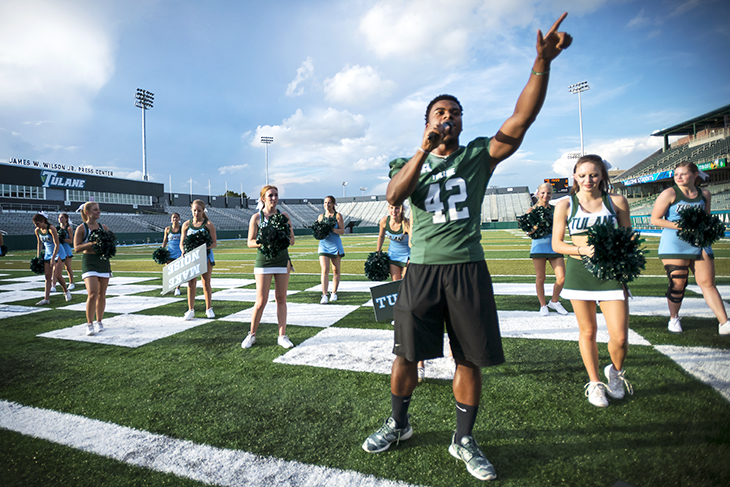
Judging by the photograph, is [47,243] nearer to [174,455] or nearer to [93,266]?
[93,266]

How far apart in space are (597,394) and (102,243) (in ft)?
18.3

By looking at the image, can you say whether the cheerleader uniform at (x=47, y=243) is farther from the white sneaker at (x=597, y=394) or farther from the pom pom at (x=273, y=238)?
the white sneaker at (x=597, y=394)

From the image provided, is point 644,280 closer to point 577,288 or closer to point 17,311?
point 577,288

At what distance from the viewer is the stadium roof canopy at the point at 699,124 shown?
121ft

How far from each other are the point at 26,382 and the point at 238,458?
8.55ft

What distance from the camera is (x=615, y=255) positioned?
2447mm

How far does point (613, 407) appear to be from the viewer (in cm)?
256

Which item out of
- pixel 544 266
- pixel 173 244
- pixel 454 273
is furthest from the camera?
pixel 173 244

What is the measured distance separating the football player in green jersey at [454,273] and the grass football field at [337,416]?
1.55ft

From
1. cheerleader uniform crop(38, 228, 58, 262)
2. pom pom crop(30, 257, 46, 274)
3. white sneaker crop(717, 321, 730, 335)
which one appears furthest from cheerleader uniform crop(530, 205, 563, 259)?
pom pom crop(30, 257, 46, 274)

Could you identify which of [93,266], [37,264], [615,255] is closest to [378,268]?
[615,255]

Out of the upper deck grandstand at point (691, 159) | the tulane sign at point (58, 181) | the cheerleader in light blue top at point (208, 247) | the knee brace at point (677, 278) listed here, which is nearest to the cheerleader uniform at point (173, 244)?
the cheerleader in light blue top at point (208, 247)

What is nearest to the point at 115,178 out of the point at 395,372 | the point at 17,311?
the point at 17,311

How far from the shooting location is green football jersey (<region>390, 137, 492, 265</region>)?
6.41 feet
